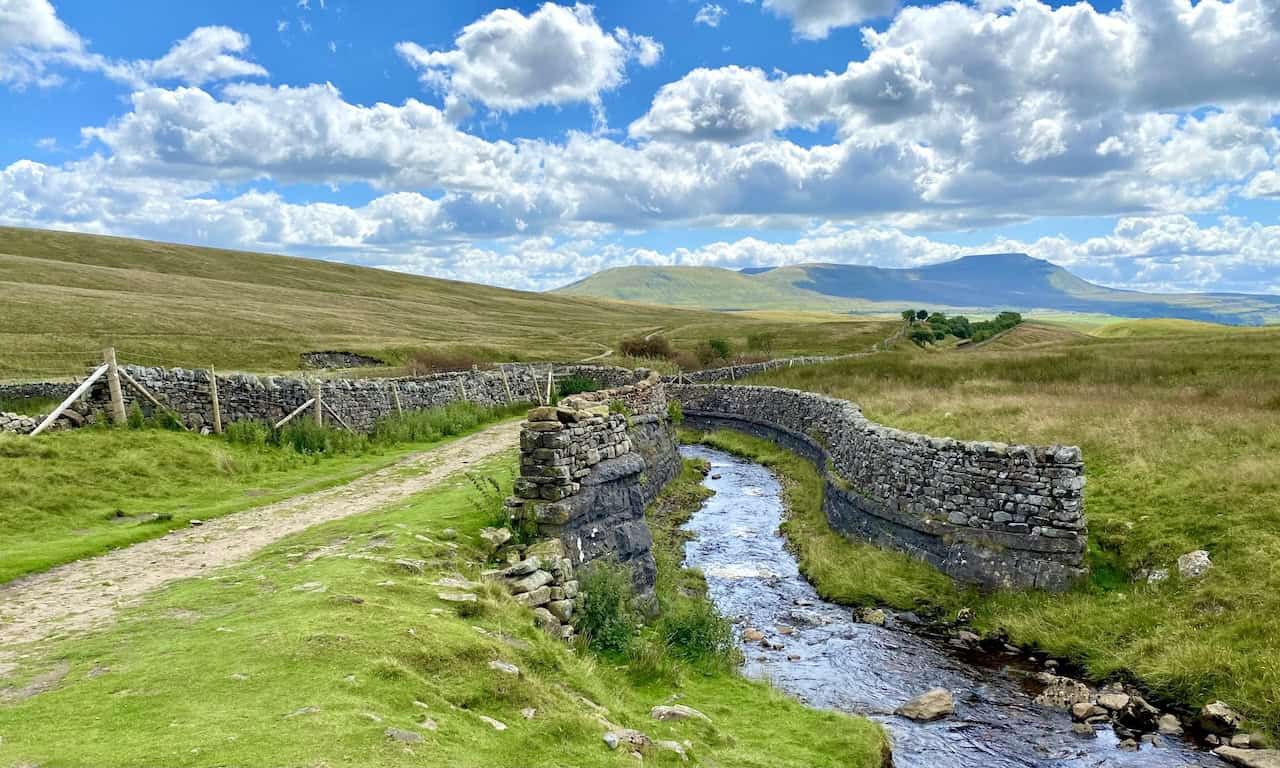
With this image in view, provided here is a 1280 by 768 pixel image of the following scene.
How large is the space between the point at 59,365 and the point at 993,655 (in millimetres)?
51336

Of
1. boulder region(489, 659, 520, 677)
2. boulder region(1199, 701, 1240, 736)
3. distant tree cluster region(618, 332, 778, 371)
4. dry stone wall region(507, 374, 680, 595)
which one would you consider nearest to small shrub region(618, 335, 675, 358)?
distant tree cluster region(618, 332, 778, 371)

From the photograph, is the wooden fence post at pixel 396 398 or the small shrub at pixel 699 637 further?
the wooden fence post at pixel 396 398

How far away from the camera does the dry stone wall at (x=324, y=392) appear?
2455cm

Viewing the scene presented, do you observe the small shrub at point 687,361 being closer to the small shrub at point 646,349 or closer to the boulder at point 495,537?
the small shrub at point 646,349

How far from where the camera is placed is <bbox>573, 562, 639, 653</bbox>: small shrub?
43.2 feet

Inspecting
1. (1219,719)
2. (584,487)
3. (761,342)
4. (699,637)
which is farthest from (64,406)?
(761,342)

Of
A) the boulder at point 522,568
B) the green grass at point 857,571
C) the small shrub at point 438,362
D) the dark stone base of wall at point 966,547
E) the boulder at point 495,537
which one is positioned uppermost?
the small shrub at point 438,362

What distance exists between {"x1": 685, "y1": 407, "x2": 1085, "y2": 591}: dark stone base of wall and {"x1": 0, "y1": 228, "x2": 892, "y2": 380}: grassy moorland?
42424 mm

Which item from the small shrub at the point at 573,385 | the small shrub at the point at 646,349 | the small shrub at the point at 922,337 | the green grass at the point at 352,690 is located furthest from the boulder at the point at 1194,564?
the small shrub at the point at 922,337

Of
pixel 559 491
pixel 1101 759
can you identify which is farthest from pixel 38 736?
pixel 1101 759

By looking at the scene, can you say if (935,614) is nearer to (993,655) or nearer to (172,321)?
(993,655)

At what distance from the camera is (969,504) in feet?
67.2

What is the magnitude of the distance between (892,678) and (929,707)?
1.59 meters

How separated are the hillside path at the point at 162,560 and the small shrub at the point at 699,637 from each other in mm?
7669
